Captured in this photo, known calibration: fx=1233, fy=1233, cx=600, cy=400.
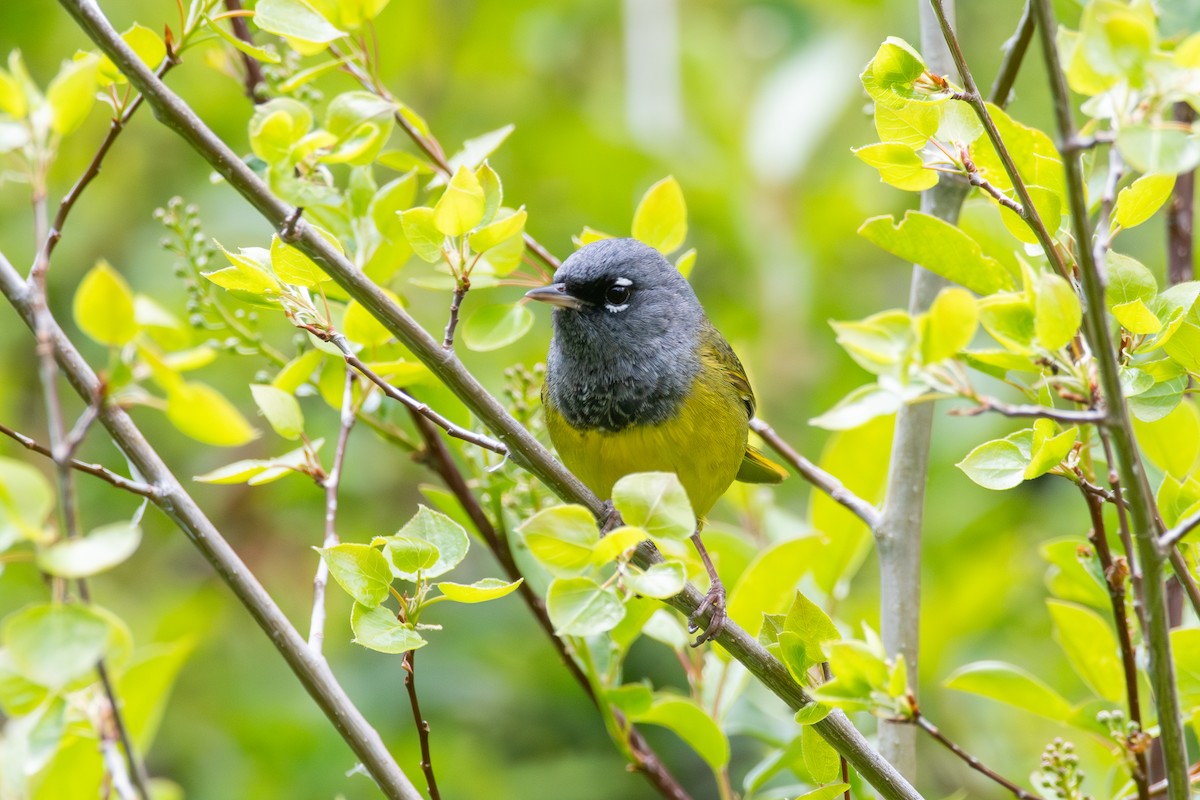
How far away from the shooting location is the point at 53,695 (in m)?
1.72

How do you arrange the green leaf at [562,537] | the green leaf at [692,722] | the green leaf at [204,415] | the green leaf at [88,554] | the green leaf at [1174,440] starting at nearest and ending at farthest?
the green leaf at [88,554] → the green leaf at [204,415] → the green leaf at [562,537] → the green leaf at [1174,440] → the green leaf at [692,722]

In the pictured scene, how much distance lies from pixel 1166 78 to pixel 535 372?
1887 mm

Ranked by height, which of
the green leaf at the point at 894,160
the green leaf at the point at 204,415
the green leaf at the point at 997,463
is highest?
the green leaf at the point at 894,160

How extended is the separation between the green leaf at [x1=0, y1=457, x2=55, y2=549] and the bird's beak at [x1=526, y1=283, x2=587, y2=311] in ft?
5.69

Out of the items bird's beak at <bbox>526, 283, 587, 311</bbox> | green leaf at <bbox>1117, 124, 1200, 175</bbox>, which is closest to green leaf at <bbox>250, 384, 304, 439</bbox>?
bird's beak at <bbox>526, 283, 587, 311</bbox>

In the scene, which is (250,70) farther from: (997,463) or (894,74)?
(997,463)

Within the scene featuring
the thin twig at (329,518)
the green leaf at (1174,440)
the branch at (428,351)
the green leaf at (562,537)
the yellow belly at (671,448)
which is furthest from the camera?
the yellow belly at (671,448)

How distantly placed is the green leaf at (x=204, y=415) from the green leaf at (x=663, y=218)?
1.63 metres

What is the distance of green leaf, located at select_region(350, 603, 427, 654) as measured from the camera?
1.95 meters

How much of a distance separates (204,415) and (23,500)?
208mm

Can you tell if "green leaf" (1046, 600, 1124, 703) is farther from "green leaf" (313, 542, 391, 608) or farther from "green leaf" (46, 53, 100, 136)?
"green leaf" (46, 53, 100, 136)

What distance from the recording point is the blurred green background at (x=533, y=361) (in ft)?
15.2

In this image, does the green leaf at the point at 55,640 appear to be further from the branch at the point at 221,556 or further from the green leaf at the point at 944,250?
the green leaf at the point at 944,250

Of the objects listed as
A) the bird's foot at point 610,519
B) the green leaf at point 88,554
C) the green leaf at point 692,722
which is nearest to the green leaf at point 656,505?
the green leaf at point 88,554
